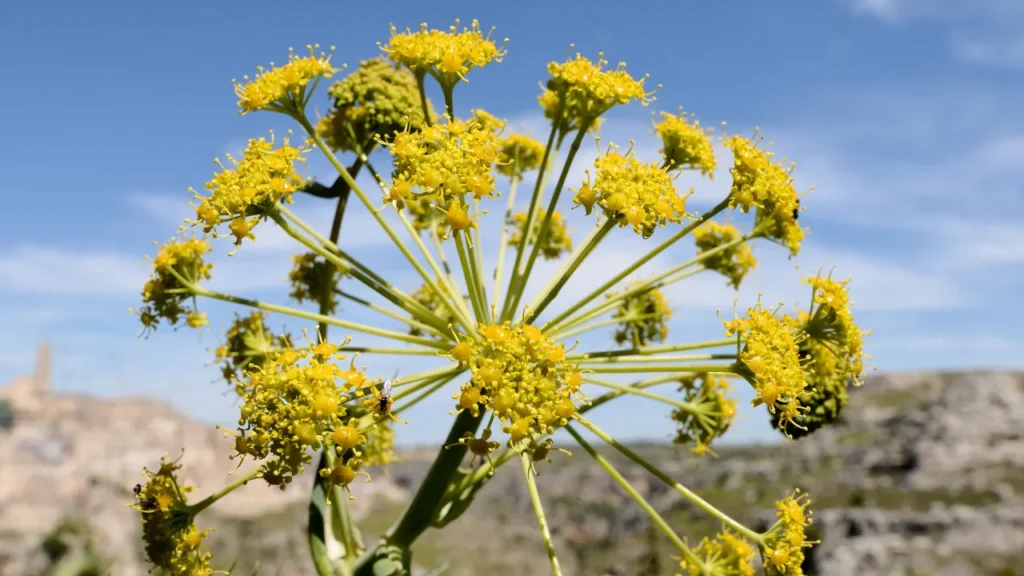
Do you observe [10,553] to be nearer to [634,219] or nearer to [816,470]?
[634,219]

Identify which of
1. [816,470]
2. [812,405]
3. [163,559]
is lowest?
[816,470]

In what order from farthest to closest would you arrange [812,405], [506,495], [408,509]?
[506,495]
[812,405]
[408,509]

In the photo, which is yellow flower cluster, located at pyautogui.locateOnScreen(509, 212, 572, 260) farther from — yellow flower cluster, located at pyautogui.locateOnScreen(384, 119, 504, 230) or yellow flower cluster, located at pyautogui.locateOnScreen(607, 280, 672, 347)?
yellow flower cluster, located at pyautogui.locateOnScreen(384, 119, 504, 230)

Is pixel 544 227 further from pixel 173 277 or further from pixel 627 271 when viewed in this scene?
pixel 173 277

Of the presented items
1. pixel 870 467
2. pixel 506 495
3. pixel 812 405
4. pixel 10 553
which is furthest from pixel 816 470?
pixel 812 405

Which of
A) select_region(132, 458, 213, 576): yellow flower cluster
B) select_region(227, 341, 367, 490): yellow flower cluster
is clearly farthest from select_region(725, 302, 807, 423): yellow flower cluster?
select_region(132, 458, 213, 576): yellow flower cluster

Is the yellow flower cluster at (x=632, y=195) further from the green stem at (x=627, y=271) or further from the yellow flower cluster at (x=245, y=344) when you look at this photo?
the yellow flower cluster at (x=245, y=344)
